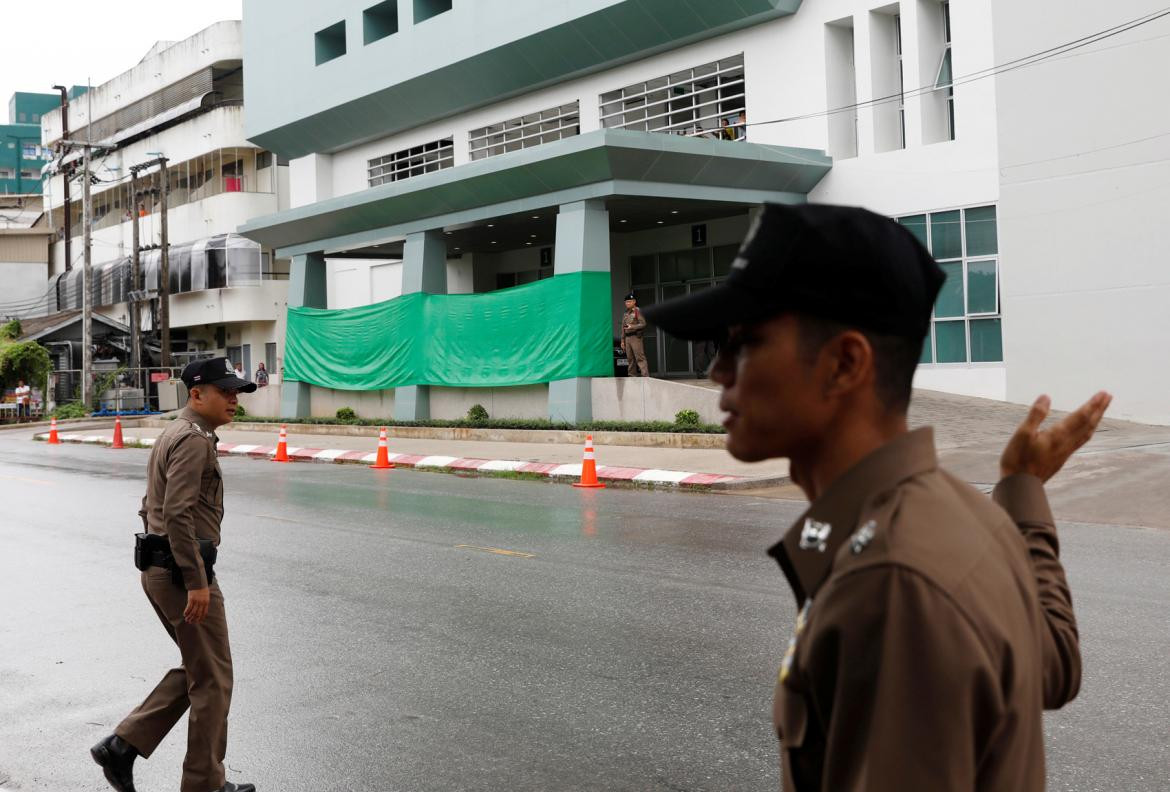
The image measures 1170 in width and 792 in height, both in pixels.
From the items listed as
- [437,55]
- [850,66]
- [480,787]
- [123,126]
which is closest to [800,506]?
[480,787]

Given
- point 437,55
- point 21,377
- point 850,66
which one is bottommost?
point 21,377

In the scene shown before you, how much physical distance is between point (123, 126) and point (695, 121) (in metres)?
44.9

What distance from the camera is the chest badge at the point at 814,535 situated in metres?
1.68

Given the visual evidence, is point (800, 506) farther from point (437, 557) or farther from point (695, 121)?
point (695, 121)

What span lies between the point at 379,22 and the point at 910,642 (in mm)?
38675

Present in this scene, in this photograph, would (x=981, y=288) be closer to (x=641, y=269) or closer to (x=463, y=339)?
(x=641, y=269)

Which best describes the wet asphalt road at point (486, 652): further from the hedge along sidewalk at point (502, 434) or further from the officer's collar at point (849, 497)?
the hedge along sidewalk at point (502, 434)

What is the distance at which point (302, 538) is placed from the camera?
41.0 ft

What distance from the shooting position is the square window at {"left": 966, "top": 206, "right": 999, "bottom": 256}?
23391 millimetres

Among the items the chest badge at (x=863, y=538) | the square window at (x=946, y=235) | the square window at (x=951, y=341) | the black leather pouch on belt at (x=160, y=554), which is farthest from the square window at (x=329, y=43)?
the chest badge at (x=863, y=538)

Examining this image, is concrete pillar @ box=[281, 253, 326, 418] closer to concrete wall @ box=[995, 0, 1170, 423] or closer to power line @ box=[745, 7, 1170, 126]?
power line @ box=[745, 7, 1170, 126]

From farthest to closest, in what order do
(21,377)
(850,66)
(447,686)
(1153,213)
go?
1. (21,377)
2. (850,66)
3. (1153,213)
4. (447,686)

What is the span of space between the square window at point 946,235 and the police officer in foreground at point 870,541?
76.7 ft

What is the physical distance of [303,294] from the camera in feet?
115
